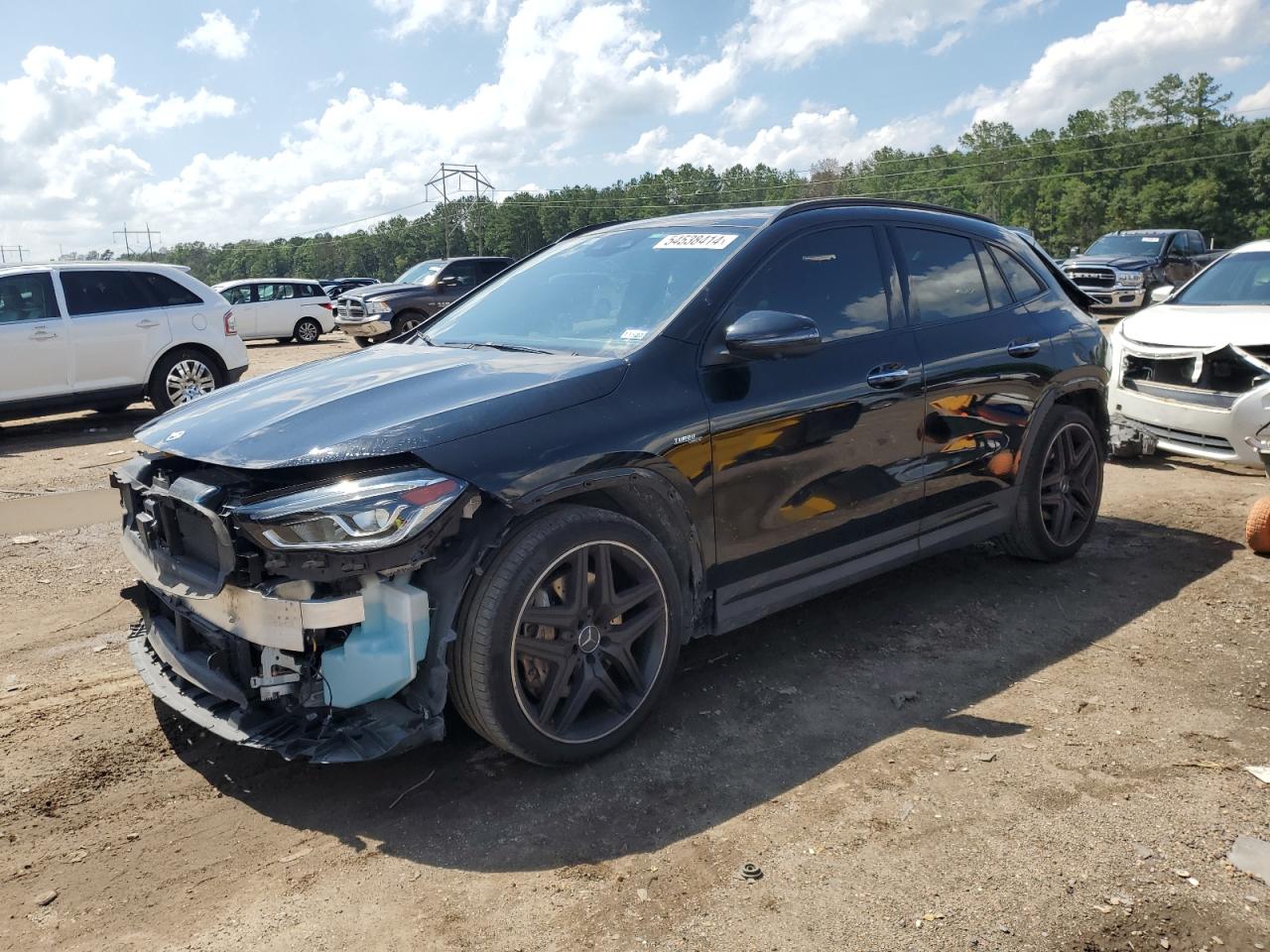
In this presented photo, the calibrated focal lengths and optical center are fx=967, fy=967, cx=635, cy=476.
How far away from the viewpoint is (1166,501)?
264 inches

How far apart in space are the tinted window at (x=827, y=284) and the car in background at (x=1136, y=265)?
16970 millimetres

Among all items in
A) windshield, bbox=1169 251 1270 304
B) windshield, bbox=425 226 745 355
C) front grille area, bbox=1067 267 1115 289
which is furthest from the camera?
front grille area, bbox=1067 267 1115 289

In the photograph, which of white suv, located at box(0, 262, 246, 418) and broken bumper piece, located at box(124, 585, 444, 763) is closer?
broken bumper piece, located at box(124, 585, 444, 763)

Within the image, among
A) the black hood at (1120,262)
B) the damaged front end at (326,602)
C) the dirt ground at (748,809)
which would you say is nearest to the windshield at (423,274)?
the black hood at (1120,262)

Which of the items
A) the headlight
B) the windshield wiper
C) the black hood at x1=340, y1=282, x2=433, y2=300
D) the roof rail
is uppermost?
the roof rail

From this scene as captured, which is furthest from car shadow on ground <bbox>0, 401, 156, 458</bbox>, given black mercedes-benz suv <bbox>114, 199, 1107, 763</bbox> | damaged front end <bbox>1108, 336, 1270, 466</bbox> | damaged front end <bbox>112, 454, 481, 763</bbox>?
damaged front end <bbox>1108, 336, 1270, 466</bbox>

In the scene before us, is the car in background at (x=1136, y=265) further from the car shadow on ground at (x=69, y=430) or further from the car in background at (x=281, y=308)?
the car in background at (x=281, y=308)

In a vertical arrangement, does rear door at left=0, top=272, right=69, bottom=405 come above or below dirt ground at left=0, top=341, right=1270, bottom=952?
above

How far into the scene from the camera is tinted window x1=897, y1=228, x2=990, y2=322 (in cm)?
441

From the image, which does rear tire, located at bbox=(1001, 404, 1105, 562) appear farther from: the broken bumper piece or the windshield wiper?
the broken bumper piece

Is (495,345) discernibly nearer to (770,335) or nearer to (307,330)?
(770,335)

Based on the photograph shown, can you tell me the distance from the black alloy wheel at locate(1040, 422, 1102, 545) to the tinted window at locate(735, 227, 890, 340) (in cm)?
154

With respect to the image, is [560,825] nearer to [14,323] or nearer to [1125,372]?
[1125,372]

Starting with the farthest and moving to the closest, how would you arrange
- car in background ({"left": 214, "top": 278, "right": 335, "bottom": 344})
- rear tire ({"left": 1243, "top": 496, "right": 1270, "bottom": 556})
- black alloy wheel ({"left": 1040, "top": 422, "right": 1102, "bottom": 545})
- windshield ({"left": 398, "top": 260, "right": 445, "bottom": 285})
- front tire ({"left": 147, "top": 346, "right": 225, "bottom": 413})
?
1. car in background ({"left": 214, "top": 278, "right": 335, "bottom": 344})
2. windshield ({"left": 398, "top": 260, "right": 445, "bottom": 285})
3. front tire ({"left": 147, "top": 346, "right": 225, "bottom": 413})
4. rear tire ({"left": 1243, "top": 496, "right": 1270, "bottom": 556})
5. black alloy wheel ({"left": 1040, "top": 422, "right": 1102, "bottom": 545})
